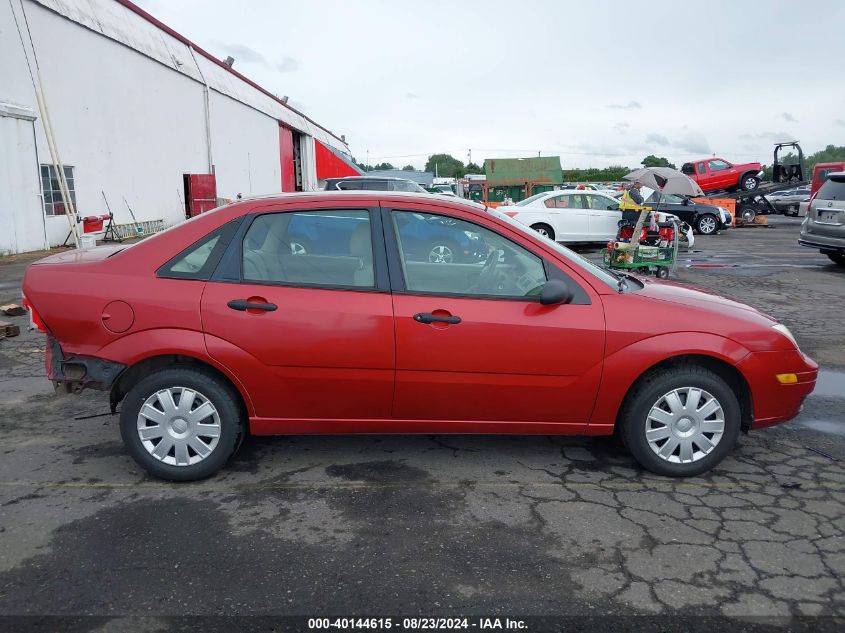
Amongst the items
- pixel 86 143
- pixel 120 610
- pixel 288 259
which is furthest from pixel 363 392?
pixel 86 143

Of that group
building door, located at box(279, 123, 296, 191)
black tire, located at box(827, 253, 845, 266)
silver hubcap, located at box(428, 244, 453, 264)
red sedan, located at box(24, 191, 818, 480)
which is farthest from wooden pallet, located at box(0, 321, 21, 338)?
building door, located at box(279, 123, 296, 191)

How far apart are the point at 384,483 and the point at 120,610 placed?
1.55 metres

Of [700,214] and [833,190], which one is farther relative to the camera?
[700,214]

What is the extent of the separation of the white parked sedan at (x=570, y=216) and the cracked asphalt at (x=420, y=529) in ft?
40.7

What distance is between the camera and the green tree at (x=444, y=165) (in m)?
110

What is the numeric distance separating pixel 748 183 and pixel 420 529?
2884 cm

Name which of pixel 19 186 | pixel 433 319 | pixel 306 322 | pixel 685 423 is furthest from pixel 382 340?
pixel 19 186

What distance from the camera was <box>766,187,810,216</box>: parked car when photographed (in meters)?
32.5

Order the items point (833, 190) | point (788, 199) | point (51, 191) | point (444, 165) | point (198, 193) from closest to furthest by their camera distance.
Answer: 1. point (833, 190)
2. point (51, 191)
3. point (198, 193)
4. point (788, 199)
5. point (444, 165)

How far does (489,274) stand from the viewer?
392 cm

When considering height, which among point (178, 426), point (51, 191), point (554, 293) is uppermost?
point (51, 191)

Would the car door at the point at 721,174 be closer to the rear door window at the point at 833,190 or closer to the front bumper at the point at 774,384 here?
the rear door window at the point at 833,190

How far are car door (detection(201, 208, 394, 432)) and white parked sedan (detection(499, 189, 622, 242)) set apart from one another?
13461mm

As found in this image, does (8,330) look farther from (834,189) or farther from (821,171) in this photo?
(821,171)
